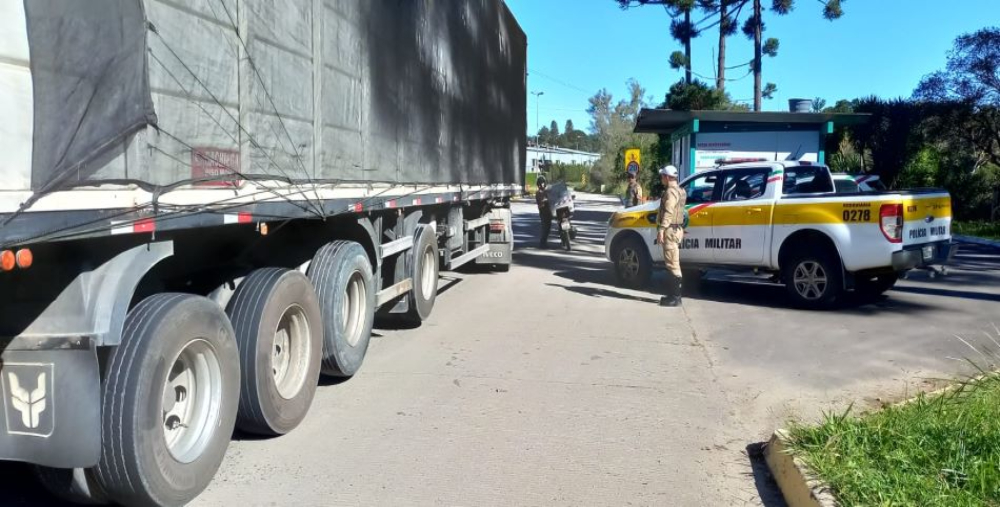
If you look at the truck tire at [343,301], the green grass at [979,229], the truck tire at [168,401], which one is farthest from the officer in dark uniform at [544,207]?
the truck tire at [168,401]

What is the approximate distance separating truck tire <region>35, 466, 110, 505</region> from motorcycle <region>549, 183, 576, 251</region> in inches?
603

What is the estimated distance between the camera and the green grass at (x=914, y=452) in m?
4.16

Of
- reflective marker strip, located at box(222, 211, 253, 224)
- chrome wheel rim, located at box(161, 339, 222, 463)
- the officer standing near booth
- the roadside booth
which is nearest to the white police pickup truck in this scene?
the officer standing near booth

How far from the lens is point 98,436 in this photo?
3691 millimetres

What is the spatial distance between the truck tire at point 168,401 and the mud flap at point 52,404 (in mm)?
186

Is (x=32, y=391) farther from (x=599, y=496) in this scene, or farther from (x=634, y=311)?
(x=634, y=311)

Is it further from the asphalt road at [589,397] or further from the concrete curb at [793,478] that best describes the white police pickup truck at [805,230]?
the concrete curb at [793,478]

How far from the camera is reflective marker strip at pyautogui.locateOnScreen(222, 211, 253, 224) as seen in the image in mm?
4477

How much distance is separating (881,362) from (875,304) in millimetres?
3392

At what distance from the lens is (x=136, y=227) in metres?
3.65

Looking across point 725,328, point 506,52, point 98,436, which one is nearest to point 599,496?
point 98,436

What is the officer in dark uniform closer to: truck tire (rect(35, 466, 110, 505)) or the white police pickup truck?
the white police pickup truck

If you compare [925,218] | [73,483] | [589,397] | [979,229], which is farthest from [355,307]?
[979,229]

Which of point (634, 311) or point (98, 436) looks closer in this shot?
point (98, 436)
